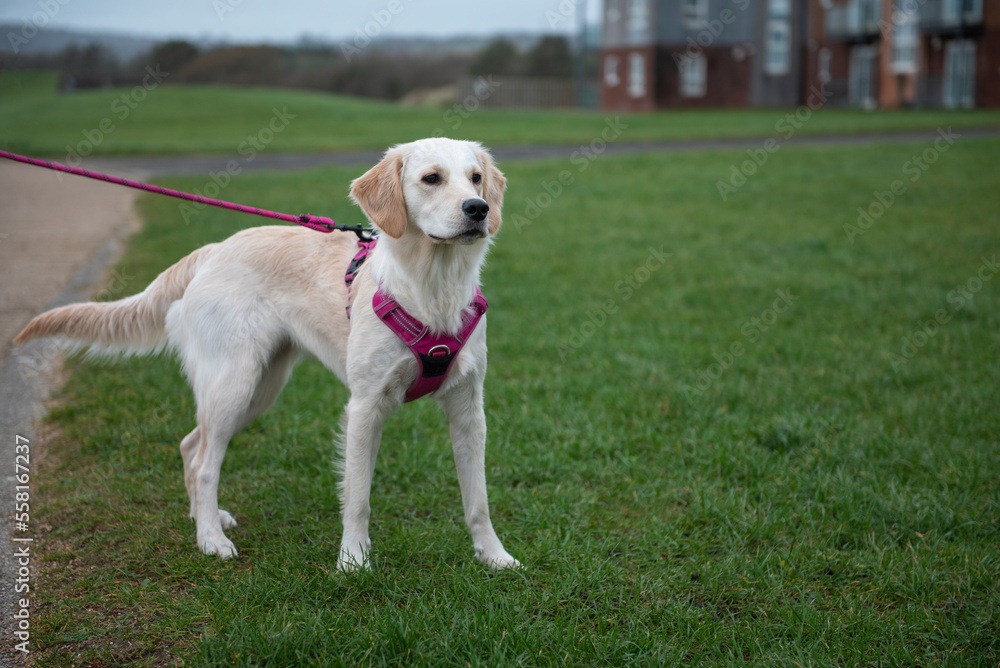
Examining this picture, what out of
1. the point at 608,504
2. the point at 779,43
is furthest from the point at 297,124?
the point at 608,504

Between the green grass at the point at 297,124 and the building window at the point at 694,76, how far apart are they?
7.01m

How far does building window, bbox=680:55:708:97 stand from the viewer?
35.6 meters

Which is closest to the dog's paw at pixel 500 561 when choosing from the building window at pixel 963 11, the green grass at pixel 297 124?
the green grass at pixel 297 124

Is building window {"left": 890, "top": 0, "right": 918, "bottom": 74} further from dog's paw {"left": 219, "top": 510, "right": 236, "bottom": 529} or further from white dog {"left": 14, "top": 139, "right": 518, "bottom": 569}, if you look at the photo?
dog's paw {"left": 219, "top": 510, "right": 236, "bottom": 529}

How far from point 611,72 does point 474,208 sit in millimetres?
37554

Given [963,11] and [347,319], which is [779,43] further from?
[347,319]

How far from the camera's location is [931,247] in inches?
328

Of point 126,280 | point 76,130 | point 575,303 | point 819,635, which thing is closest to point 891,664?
point 819,635

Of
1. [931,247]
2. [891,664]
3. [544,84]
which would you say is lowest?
[891,664]

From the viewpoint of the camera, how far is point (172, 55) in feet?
140

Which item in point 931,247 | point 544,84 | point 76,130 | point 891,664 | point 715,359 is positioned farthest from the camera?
point 544,84

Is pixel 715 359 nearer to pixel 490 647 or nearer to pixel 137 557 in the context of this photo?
pixel 490 647

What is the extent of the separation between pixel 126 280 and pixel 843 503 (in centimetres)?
593

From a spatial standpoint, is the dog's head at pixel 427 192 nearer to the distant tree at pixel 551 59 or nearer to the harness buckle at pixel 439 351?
the harness buckle at pixel 439 351
